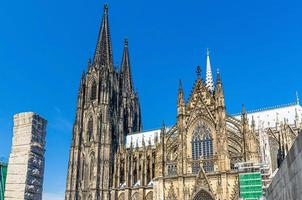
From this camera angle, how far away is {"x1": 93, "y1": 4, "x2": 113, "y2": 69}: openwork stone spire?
200ft

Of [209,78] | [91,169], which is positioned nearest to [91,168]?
[91,169]

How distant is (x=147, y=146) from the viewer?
173 feet

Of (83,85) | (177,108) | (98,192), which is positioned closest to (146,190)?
(98,192)

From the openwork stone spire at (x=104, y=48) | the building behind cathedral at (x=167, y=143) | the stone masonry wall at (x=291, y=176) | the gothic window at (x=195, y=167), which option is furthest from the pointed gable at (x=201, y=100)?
the stone masonry wall at (x=291, y=176)

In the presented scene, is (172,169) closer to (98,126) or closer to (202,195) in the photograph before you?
(202,195)

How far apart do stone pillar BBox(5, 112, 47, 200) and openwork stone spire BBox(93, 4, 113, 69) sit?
3429 centimetres

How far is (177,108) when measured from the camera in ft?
154

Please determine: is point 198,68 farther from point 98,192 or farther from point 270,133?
point 98,192

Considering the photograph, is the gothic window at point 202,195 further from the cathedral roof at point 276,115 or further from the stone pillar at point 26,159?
the stone pillar at point 26,159

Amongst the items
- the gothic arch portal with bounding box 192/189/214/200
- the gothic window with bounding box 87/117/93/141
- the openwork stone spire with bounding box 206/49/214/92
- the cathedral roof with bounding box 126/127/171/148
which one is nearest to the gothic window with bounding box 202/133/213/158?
the gothic arch portal with bounding box 192/189/214/200

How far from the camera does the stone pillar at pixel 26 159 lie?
24.9 m

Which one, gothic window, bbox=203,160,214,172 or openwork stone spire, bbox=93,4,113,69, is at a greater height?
openwork stone spire, bbox=93,4,113,69

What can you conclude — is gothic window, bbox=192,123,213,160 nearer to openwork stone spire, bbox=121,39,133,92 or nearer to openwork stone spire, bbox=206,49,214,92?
openwork stone spire, bbox=206,49,214,92

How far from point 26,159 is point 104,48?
3920 centimetres
